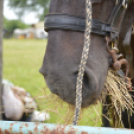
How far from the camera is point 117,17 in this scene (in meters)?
1.10

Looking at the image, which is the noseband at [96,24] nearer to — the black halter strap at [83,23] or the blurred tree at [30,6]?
the black halter strap at [83,23]

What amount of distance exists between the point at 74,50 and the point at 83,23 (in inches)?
5.9

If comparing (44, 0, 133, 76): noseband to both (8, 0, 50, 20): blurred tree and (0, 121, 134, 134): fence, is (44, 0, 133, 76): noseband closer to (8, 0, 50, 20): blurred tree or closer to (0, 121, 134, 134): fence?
(0, 121, 134, 134): fence

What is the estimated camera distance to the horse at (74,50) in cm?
98

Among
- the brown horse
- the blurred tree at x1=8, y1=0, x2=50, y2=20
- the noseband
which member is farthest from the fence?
the blurred tree at x1=8, y1=0, x2=50, y2=20

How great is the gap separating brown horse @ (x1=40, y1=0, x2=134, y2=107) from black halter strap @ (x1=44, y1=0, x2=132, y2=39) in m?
0.02

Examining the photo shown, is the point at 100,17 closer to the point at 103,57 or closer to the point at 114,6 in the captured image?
the point at 114,6

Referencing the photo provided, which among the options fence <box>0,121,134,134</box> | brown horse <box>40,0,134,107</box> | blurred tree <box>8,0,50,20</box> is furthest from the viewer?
blurred tree <box>8,0,50,20</box>

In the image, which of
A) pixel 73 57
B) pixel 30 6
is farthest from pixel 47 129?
pixel 30 6

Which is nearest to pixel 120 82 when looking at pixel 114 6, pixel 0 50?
pixel 114 6

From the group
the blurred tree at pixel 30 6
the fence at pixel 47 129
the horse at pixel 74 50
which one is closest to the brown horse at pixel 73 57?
the horse at pixel 74 50

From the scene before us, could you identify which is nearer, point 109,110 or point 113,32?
point 113,32

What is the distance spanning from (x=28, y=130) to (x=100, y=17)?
0.69m

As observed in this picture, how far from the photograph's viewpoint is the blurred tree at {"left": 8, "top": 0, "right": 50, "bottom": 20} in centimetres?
193
